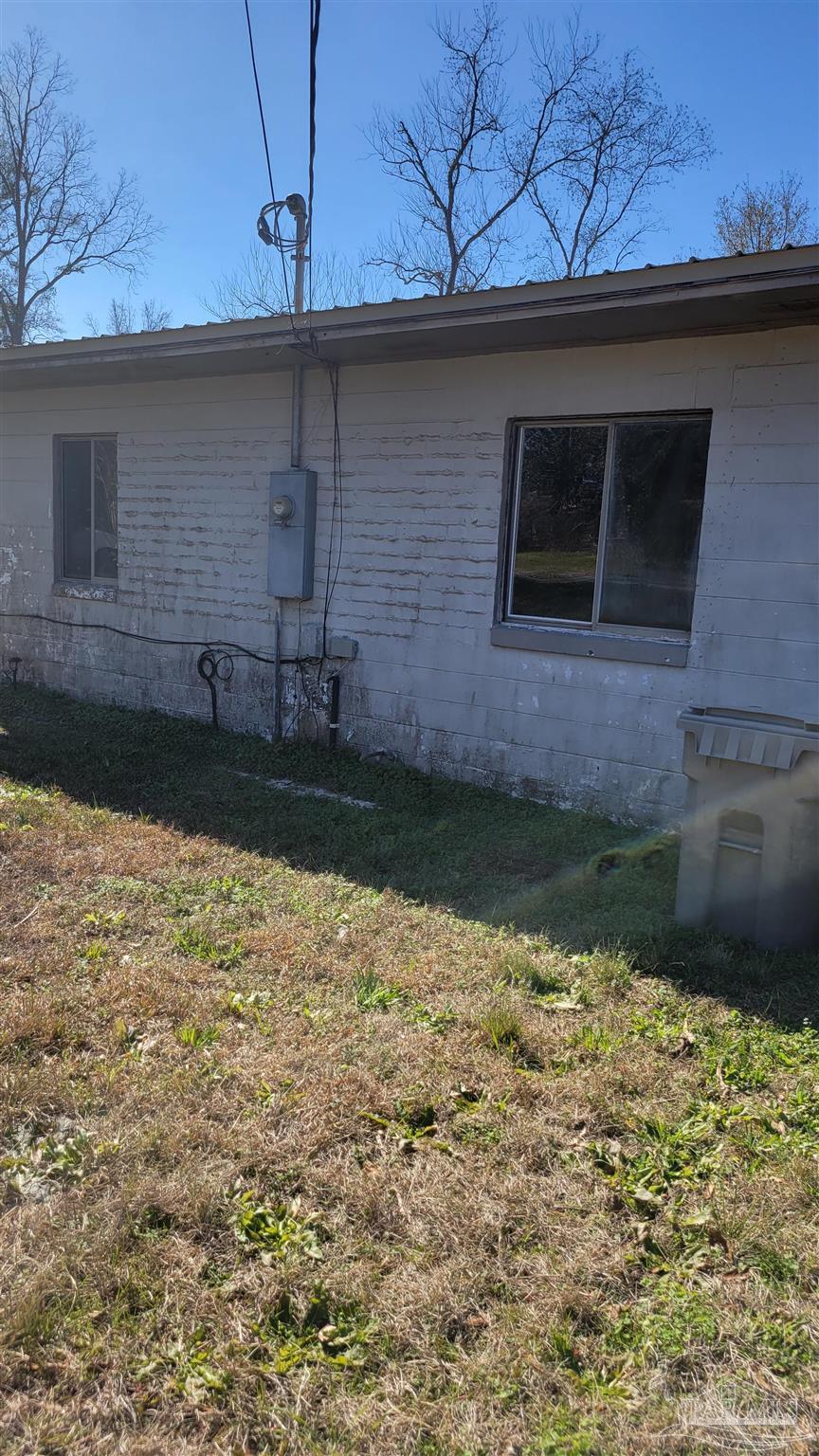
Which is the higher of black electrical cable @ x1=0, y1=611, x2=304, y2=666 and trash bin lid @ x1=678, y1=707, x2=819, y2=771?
trash bin lid @ x1=678, y1=707, x2=819, y2=771

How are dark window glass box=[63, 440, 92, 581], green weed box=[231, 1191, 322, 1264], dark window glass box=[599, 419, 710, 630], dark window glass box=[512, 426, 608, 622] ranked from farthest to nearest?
dark window glass box=[63, 440, 92, 581] < dark window glass box=[512, 426, 608, 622] < dark window glass box=[599, 419, 710, 630] < green weed box=[231, 1191, 322, 1264]

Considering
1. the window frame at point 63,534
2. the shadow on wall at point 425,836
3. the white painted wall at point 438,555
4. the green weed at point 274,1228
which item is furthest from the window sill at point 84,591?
the green weed at point 274,1228

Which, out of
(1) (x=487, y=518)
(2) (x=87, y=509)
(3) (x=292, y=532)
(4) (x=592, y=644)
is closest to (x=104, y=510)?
(2) (x=87, y=509)

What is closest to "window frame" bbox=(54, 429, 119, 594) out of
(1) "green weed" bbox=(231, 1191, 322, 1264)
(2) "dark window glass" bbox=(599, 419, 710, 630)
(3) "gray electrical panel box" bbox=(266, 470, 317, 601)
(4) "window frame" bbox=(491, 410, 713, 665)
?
(3) "gray electrical panel box" bbox=(266, 470, 317, 601)

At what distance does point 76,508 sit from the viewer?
10375 mm

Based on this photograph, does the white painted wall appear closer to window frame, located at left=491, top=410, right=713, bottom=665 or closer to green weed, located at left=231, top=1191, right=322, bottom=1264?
window frame, located at left=491, top=410, right=713, bottom=665

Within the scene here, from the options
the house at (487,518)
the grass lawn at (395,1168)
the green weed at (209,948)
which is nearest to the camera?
the grass lawn at (395,1168)

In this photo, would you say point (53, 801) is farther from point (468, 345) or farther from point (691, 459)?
point (691, 459)

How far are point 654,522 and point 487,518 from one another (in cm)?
123

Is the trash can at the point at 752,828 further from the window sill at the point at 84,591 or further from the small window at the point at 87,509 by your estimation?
the small window at the point at 87,509

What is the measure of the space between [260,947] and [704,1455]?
2651mm

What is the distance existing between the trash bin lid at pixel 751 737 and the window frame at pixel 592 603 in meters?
1.65

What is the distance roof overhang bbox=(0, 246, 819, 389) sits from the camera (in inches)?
199

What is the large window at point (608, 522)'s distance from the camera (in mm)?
6184
